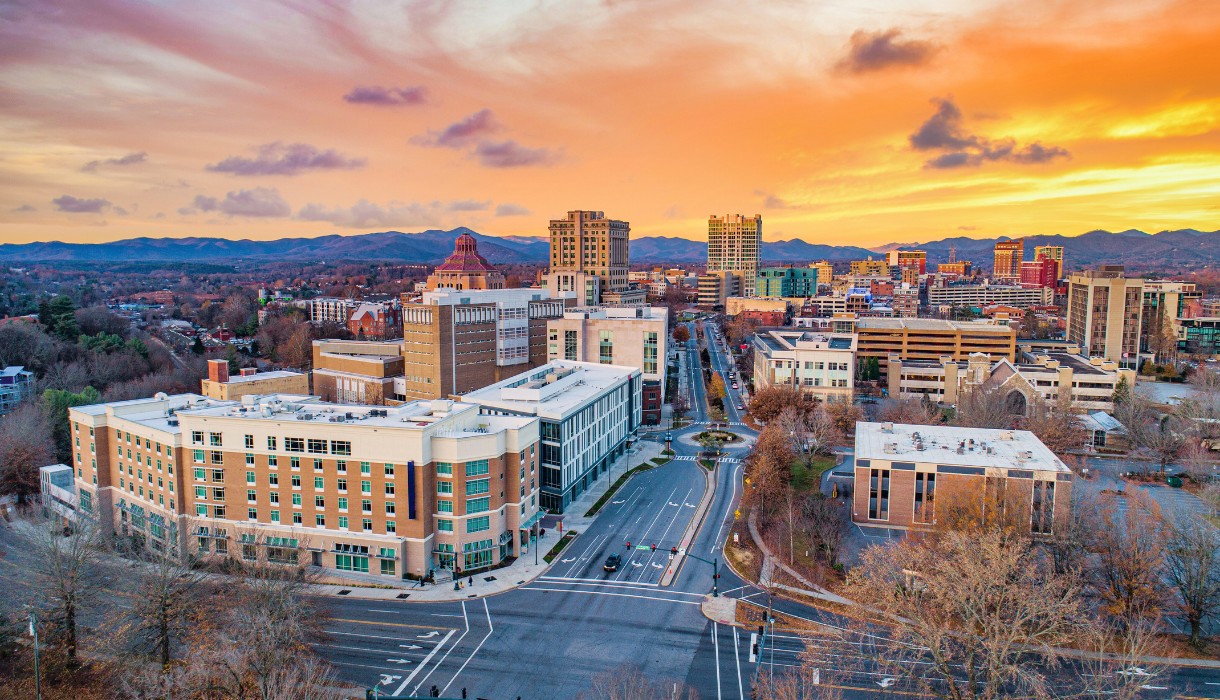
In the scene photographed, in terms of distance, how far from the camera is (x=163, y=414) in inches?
2367

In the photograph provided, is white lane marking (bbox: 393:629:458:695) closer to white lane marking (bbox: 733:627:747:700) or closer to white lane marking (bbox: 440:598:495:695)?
white lane marking (bbox: 440:598:495:695)

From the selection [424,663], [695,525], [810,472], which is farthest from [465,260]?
[424,663]

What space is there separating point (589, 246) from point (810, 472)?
98113mm

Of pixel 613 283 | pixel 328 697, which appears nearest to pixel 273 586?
pixel 328 697

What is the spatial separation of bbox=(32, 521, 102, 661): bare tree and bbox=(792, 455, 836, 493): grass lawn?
52.0 m

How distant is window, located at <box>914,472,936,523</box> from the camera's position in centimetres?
5531

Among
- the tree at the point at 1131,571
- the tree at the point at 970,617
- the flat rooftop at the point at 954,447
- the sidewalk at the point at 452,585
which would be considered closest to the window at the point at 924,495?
the flat rooftop at the point at 954,447

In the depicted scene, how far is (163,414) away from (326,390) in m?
51.1

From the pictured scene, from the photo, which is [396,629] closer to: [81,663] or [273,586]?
[273,586]

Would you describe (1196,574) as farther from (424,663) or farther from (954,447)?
(424,663)

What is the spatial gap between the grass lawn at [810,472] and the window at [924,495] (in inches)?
452

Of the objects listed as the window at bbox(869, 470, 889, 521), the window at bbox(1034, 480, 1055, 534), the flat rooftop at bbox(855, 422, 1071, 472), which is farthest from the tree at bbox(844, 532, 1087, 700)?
the window at bbox(869, 470, 889, 521)

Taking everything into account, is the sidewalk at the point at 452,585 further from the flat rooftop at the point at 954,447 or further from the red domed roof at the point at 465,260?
the red domed roof at the point at 465,260

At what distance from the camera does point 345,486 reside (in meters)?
50.4
